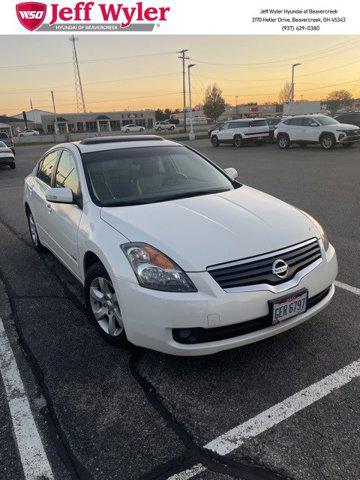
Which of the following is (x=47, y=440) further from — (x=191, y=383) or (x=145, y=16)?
(x=145, y=16)

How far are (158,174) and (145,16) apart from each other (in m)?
22.0

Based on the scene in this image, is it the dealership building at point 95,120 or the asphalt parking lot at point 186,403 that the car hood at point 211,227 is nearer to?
the asphalt parking lot at point 186,403

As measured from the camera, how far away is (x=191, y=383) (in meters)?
2.79

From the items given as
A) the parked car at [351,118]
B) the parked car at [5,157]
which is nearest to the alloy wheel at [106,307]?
the parked car at [5,157]

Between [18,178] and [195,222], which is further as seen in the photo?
[18,178]

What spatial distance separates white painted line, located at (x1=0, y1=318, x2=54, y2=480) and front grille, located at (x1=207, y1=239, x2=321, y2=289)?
4.77 feet

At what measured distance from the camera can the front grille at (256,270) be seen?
2613mm

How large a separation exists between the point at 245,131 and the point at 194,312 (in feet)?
75.6

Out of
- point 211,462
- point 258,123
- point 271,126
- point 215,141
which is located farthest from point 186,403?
point 215,141

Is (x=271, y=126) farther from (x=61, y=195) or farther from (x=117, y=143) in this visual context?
(x=61, y=195)

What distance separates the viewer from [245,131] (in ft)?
79.1

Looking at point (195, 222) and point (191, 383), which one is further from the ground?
point (195, 222)

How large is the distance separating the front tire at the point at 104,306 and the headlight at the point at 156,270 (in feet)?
1.30

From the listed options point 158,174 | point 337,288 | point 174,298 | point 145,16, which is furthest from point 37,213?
point 145,16
